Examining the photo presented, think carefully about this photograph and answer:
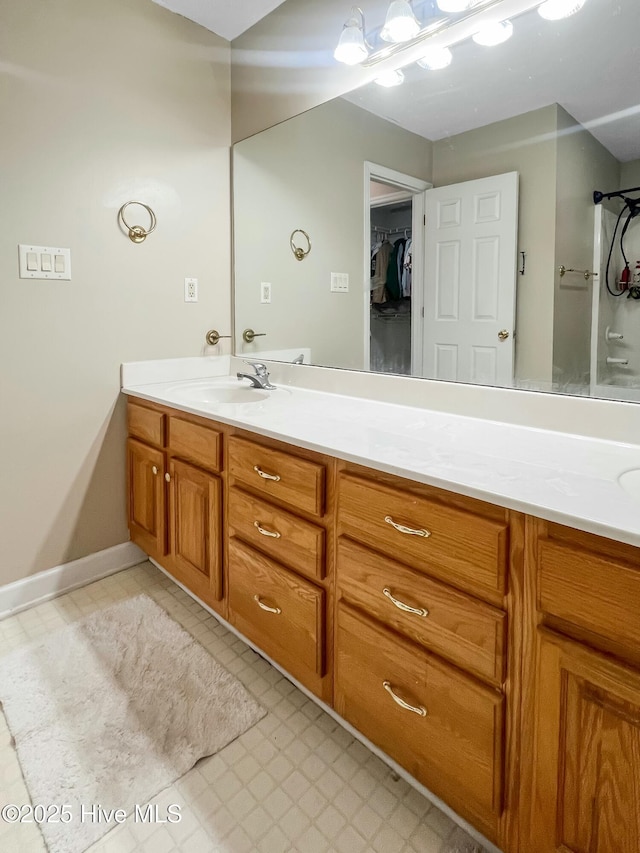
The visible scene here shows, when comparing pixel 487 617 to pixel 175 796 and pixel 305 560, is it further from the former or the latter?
pixel 175 796

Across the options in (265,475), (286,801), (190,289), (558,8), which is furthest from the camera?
(190,289)

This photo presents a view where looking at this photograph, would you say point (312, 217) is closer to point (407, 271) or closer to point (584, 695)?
point (407, 271)

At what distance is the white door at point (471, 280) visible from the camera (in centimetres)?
143

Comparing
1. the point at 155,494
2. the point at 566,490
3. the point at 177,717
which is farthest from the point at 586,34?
the point at 177,717

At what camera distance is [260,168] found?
2221 millimetres

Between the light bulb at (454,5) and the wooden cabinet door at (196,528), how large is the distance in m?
1.51

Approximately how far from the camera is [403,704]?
1062 millimetres

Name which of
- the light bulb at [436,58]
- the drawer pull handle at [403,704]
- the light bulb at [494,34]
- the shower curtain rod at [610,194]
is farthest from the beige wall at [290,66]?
the drawer pull handle at [403,704]

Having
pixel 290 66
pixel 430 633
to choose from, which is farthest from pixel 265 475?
pixel 290 66

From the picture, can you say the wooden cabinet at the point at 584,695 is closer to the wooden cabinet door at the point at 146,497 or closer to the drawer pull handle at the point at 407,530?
the drawer pull handle at the point at 407,530

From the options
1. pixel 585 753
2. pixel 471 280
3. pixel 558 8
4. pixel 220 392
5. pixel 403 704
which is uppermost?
pixel 558 8

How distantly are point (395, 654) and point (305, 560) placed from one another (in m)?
0.32

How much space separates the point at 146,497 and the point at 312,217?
4.27 ft

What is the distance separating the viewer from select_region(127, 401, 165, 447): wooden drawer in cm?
189
